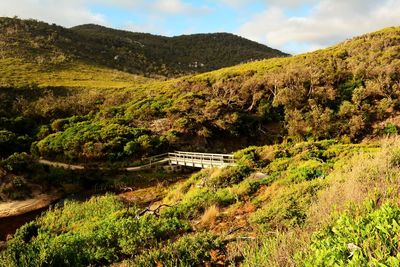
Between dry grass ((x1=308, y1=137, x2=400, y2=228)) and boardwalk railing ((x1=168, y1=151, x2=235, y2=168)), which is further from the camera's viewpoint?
boardwalk railing ((x1=168, y1=151, x2=235, y2=168))

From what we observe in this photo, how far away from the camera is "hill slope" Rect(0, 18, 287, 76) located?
7144cm

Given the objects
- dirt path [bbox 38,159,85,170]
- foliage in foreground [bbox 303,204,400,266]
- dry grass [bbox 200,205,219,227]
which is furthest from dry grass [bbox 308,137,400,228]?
dirt path [bbox 38,159,85,170]

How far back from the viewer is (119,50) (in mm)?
92562

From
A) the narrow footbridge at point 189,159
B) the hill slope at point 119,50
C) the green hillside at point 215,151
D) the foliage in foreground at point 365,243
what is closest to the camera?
the foliage in foreground at point 365,243

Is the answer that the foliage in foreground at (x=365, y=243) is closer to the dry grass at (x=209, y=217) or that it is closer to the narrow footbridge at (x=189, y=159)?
the dry grass at (x=209, y=217)

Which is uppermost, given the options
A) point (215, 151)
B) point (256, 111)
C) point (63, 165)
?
point (256, 111)

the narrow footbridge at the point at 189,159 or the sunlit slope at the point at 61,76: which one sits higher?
the sunlit slope at the point at 61,76

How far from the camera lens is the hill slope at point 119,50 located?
71438 millimetres

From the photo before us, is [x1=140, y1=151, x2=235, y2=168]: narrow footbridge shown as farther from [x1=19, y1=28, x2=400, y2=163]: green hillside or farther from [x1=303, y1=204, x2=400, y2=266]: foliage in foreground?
[x1=303, y1=204, x2=400, y2=266]: foliage in foreground

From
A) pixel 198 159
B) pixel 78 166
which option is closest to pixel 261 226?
pixel 198 159

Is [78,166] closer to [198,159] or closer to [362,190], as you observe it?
[198,159]

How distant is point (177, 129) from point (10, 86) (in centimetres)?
2661

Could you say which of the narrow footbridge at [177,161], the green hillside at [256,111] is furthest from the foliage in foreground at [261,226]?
the green hillside at [256,111]

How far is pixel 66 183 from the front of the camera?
2542 cm
